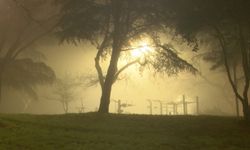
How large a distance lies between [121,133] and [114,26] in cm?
1018

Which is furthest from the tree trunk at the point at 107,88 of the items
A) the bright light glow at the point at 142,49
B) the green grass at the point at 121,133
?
the bright light glow at the point at 142,49

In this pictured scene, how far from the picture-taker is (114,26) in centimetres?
2802

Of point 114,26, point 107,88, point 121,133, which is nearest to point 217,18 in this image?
point 114,26

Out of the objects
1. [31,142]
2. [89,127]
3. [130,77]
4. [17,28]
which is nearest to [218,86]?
[130,77]

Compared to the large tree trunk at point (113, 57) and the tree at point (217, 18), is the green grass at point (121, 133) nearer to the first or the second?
the large tree trunk at point (113, 57)

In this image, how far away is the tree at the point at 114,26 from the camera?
27.0m

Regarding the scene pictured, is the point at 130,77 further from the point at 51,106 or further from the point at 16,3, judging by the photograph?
the point at 51,106

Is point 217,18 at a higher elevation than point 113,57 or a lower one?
higher

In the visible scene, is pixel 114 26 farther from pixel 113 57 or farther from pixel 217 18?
pixel 217 18

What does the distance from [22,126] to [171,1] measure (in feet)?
39.0

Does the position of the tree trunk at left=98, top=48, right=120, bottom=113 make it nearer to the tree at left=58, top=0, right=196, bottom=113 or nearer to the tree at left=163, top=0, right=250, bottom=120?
the tree at left=58, top=0, right=196, bottom=113

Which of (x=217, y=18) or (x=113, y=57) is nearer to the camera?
(x=217, y=18)

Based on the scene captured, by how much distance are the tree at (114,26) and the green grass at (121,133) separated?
4.10 m

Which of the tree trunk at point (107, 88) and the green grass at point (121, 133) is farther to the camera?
the tree trunk at point (107, 88)
